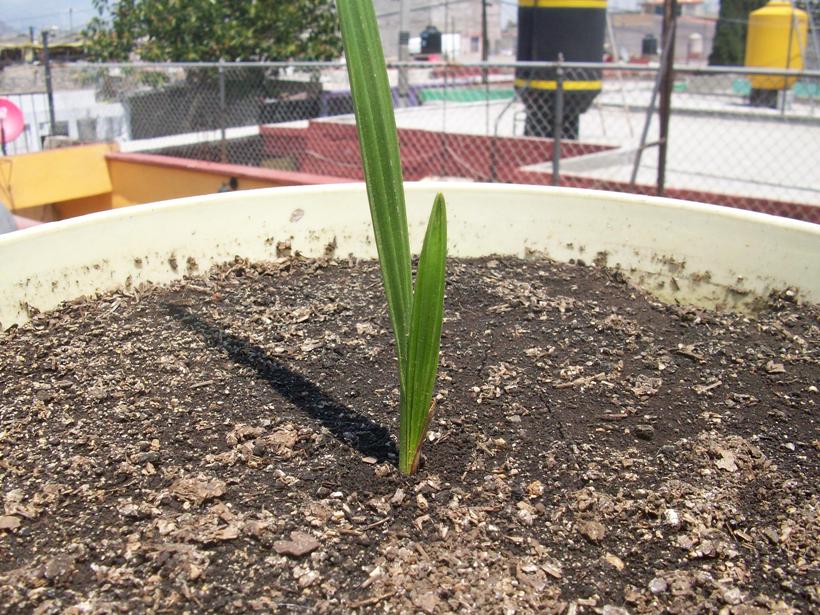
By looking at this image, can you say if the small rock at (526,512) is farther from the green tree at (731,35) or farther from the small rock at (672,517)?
A: the green tree at (731,35)

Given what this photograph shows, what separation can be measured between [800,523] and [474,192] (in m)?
1.34

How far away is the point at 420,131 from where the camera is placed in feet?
22.9

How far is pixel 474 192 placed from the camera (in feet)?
7.80

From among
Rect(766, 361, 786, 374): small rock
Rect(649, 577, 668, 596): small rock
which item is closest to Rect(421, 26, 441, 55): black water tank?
Rect(766, 361, 786, 374): small rock

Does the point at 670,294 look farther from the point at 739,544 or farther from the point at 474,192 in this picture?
the point at 739,544

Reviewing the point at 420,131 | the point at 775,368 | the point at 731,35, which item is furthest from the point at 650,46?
the point at 775,368

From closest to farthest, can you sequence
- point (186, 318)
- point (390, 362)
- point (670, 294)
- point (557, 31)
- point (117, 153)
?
point (390, 362), point (186, 318), point (670, 294), point (117, 153), point (557, 31)

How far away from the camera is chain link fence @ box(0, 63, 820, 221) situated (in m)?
6.47

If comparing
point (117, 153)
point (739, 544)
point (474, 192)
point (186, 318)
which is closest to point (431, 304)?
point (739, 544)

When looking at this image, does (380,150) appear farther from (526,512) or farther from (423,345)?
(526,512)

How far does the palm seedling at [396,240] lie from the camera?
4.37 ft

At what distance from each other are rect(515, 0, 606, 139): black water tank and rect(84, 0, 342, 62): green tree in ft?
9.82

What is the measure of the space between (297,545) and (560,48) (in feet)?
24.4

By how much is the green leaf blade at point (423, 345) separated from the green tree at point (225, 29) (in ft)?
28.8
